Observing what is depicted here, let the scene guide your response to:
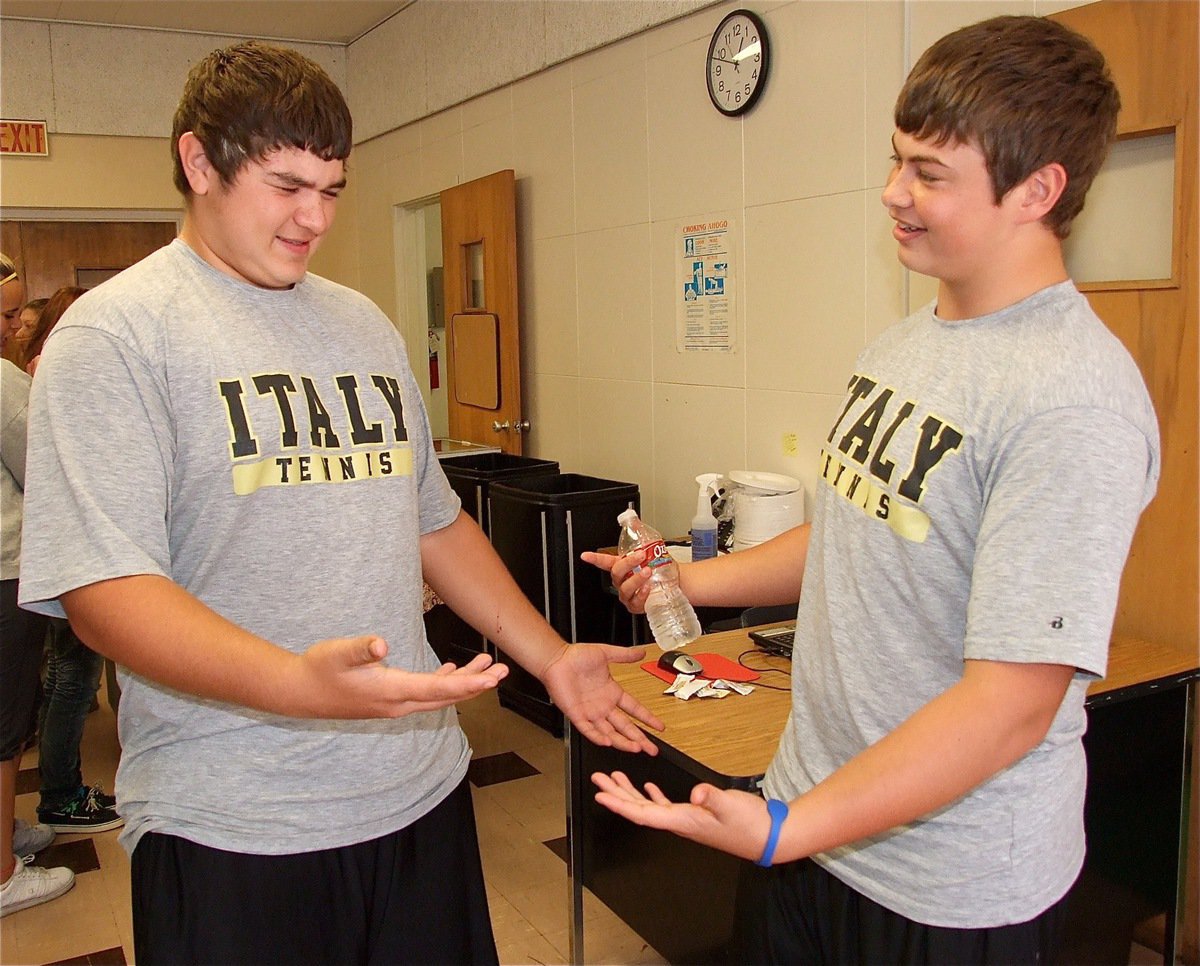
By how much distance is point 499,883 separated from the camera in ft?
9.69

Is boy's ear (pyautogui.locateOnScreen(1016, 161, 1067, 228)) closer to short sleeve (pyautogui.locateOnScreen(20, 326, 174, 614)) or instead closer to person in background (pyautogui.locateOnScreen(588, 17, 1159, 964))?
person in background (pyautogui.locateOnScreen(588, 17, 1159, 964))

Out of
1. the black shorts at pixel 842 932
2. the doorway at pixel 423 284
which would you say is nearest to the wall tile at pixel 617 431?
the doorway at pixel 423 284

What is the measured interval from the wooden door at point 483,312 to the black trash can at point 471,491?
193mm

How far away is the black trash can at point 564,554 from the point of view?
398 centimetres

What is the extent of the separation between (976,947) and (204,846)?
2.92ft

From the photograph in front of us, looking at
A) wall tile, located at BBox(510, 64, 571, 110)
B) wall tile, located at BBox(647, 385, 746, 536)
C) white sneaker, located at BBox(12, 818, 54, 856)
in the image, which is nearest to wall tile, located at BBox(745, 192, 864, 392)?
wall tile, located at BBox(647, 385, 746, 536)

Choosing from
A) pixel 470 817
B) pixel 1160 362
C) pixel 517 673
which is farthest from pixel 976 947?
pixel 517 673

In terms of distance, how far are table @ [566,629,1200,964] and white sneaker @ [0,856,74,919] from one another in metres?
1.55

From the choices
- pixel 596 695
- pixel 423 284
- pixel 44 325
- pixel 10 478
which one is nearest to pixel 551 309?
pixel 423 284

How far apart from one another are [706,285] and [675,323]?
0.25 metres

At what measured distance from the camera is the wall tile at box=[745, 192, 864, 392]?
3232mm

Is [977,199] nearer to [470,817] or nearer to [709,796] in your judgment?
[709,796]

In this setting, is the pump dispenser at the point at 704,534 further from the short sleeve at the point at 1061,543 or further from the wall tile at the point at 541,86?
the short sleeve at the point at 1061,543

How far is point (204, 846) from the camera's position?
1.27 metres
